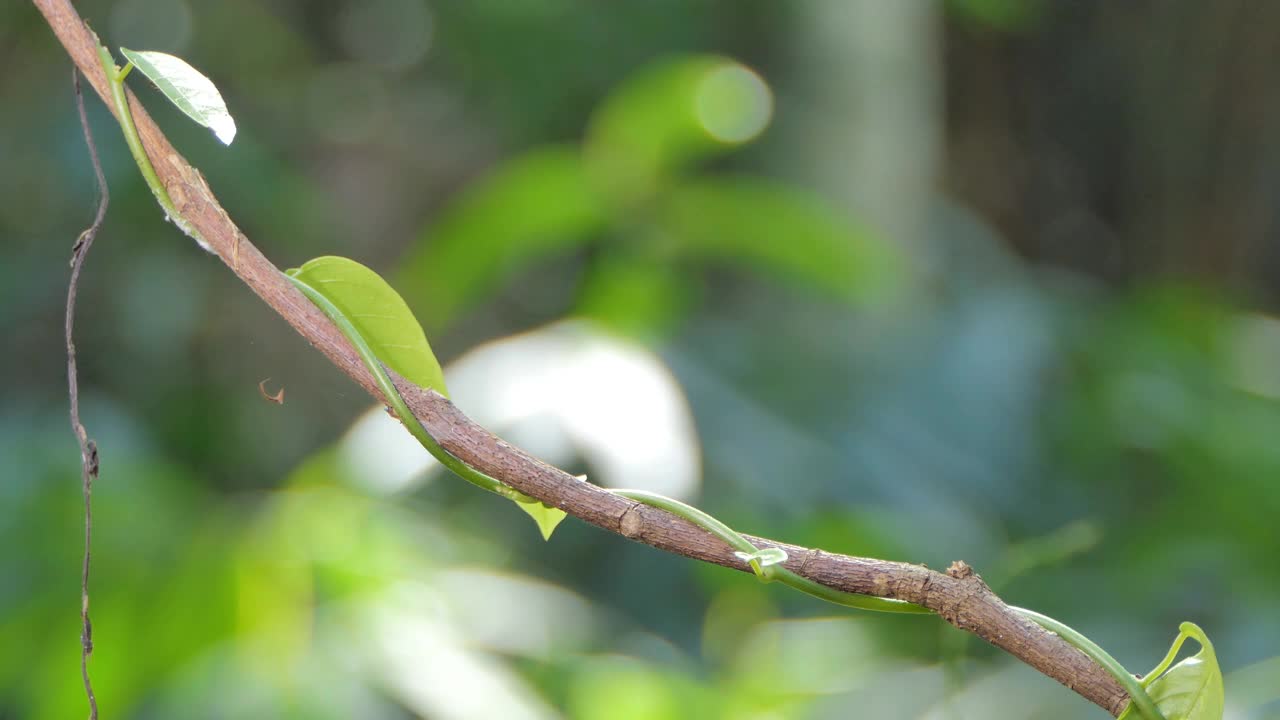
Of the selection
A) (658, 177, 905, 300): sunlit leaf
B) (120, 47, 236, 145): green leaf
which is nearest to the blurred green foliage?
(658, 177, 905, 300): sunlit leaf

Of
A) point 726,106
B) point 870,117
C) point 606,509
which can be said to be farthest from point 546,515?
point 870,117

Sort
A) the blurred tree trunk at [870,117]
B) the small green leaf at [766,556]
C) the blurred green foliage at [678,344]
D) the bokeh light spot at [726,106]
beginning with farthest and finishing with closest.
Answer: the blurred tree trunk at [870,117], the bokeh light spot at [726,106], the blurred green foliage at [678,344], the small green leaf at [766,556]

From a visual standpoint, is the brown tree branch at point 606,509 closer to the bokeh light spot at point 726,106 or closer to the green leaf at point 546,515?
the green leaf at point 546,515

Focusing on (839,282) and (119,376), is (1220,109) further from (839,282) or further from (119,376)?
(119,376)

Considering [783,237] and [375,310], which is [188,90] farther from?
[783,237]

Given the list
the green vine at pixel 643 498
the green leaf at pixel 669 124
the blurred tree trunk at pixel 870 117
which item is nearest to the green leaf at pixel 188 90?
the green vine at pixel 643 498
